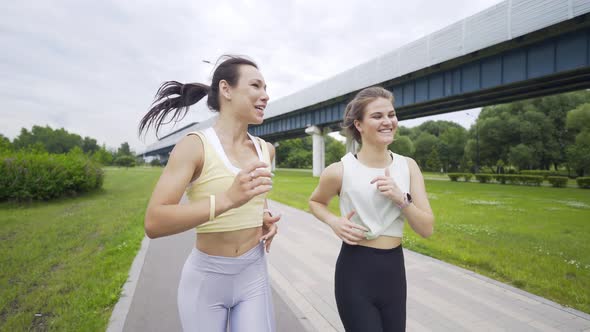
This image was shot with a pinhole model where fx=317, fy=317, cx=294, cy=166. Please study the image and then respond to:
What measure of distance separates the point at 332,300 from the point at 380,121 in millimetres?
3066

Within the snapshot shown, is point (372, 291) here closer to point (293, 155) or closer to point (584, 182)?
point (584, 182)

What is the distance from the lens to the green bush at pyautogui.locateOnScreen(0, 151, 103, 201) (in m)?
13.7

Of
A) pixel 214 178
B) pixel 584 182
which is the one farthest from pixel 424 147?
pixel 214 178

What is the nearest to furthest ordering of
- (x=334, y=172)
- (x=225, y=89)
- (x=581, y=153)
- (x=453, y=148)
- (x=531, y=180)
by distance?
(x=225, y=89)
(x=334, y=172)
(x=531, y=180)
(x=581, y=153)
(x=453, y=148)

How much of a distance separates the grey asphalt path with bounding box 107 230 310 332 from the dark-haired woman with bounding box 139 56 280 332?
205cm

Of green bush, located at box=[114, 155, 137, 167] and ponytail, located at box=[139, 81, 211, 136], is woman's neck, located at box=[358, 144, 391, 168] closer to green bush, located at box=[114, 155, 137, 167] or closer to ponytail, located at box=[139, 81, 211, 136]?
ponytail, located at box=[139, 81, 211, 136]

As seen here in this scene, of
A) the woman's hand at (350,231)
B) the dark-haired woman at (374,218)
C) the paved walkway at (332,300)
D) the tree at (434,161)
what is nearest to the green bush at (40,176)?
the paved walkway at (332,300)

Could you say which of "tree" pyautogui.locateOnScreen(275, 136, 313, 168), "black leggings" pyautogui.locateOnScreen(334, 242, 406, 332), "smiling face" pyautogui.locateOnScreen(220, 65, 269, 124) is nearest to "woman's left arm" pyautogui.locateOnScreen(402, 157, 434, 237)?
"black leggings" pyautogui.locateOnScreen(334, 242, 406, 332)

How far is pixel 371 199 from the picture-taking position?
217 cm

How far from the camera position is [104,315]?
3.82m

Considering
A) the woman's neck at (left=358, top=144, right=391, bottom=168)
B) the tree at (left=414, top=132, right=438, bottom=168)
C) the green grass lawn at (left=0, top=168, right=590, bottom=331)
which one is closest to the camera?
the woman's neck at (left=358, top=144, right=391, bottom=168)

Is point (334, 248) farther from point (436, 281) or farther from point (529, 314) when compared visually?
point (529, 314)

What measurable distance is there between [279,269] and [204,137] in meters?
4.36

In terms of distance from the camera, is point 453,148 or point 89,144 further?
point 89,144
